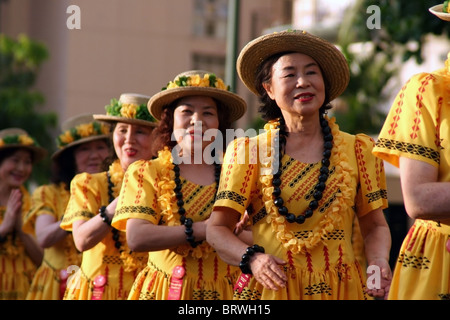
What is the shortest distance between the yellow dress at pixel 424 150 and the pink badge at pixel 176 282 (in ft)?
5.25

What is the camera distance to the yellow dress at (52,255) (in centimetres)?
712

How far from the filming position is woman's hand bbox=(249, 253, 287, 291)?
3576mm

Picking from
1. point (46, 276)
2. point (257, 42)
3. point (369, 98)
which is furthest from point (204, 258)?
point (369, 98)

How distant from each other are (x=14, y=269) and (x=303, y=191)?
466 cm

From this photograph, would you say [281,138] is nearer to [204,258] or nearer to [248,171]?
[248,171]

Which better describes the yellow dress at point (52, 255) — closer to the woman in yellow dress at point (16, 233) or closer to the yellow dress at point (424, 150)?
the woman in yellow dress at point (16, 233)

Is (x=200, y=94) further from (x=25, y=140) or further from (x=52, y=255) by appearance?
(x=25, y=140)

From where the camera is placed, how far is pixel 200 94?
5.12 metres

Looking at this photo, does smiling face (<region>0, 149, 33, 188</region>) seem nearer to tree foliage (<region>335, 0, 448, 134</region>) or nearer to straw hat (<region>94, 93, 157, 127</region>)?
straw hat (<region>94, 93, 157, 127</region>)

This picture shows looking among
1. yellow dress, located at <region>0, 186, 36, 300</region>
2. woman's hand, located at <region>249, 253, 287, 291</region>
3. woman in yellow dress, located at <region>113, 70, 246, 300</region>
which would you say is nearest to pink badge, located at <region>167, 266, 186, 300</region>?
woman in yellow dress, located at <region>113, 70, 246, 300</region>

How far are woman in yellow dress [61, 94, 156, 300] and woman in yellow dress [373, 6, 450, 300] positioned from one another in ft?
8.90

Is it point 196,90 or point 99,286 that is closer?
point 196,90

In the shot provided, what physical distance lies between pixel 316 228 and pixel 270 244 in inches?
9.1

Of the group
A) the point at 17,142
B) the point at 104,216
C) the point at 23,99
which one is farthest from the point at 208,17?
the point at 104,216
